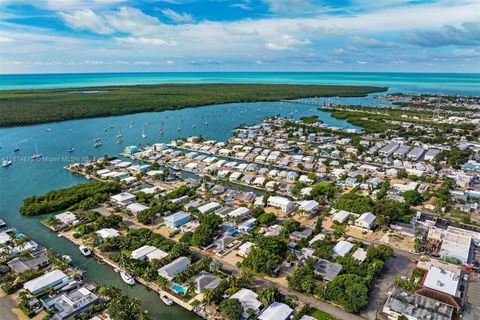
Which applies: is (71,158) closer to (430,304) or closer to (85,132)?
(85,132)

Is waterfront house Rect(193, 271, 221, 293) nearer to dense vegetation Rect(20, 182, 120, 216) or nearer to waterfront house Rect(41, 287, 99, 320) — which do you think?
waterfront house Rect(41, 287, 99, 320)

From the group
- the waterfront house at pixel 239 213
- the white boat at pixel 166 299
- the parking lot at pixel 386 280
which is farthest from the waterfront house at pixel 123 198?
the parking lot at pixel 386 280

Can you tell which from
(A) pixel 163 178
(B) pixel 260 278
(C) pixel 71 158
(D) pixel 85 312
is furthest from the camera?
(C) pixel 71 158

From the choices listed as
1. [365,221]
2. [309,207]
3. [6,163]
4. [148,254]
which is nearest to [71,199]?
[148,254]

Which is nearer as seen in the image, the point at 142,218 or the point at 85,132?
the point at 142,218

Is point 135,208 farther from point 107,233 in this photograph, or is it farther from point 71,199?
point 71,199

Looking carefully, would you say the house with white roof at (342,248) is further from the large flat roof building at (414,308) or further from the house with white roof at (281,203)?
the house with white roof at (281,203)

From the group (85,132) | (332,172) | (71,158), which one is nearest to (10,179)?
(71,158)
